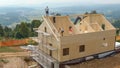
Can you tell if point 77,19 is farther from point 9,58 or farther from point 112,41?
point 9,58

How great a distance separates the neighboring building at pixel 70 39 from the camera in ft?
70.6

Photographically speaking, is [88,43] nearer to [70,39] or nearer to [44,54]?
[70,39]

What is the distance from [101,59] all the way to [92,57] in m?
1.09

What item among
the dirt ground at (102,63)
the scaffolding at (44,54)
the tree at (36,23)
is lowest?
the dirt ground at (102,63)

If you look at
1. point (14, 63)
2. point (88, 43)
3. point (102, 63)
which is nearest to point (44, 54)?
point (14, 63)

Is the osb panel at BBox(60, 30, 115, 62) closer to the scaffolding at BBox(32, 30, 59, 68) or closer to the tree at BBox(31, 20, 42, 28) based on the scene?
the scaffolding at BBox(32, 30, 59, 68)

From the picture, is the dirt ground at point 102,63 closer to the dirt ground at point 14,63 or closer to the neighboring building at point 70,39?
the neighboring building at point 70,39

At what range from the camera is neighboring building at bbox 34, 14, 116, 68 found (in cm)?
2152

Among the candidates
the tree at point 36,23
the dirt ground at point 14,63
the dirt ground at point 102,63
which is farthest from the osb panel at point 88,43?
the tree at point 36,23

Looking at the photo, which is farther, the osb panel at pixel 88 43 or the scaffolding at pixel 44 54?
the scaffolding at pixel 44 54

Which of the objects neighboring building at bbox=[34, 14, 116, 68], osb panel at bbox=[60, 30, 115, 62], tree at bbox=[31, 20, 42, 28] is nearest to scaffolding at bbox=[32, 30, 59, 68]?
neighboring building at bbox=[34, 14, 116, 68]

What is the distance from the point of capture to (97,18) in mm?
26812

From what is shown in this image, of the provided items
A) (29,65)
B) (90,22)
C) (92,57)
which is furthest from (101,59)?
(29,65)

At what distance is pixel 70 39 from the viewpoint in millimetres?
21500
